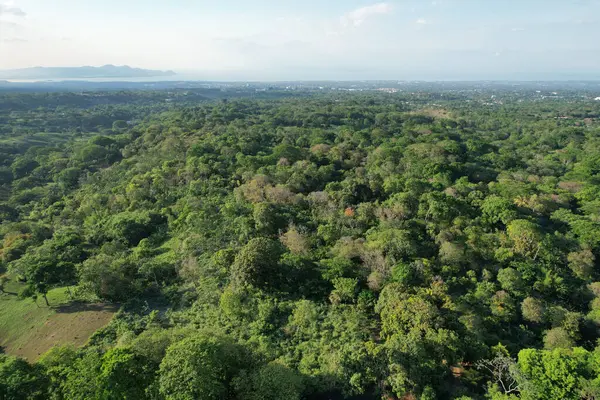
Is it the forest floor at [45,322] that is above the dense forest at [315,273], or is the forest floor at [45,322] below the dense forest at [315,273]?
below

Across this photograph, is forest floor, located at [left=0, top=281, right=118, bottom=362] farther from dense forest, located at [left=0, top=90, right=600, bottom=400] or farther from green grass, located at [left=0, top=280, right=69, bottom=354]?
dense forest, located at [left=0, top=90, right=600, bottom=400]

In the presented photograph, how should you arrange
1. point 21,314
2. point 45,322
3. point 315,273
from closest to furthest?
point 45,322 → point 21,314 → point 315,273

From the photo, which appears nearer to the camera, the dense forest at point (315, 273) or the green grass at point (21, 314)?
the dense forest at point (315, 273)

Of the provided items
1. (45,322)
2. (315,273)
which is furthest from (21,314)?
(315,273)

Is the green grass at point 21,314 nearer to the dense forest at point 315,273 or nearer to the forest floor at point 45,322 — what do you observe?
the forest floor at point 45,322

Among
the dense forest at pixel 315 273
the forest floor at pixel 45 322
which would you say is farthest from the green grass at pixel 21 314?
the dense forest at pixel 315 273

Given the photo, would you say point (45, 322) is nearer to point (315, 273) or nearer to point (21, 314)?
point (21, 314)

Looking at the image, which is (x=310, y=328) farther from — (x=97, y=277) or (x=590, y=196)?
(x=590, y=196)

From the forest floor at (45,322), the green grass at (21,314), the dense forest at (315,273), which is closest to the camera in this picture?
the dense forest at (315,273)

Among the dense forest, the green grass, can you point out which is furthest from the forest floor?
the dense forest
